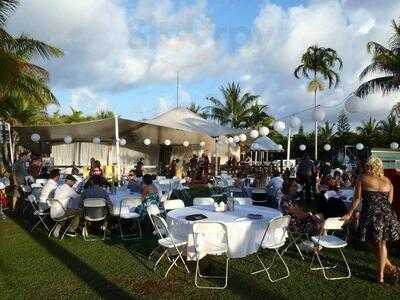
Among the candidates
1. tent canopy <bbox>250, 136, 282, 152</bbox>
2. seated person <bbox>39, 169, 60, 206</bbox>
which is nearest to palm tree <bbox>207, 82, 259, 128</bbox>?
tent canopy <bbox>250, 136, 282, 152</bbox>

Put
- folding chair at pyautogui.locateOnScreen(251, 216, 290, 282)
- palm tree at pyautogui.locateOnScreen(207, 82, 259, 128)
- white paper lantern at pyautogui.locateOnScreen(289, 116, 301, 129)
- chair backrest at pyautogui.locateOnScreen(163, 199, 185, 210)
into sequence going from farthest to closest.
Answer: palm tree at pyautogui.locateOnScreen(207, 82, 259, 128) → white paper lantern at pyautogui.locateOnScreen(289, 116, 301, 129) → chair backrest at pyautogui.locateOnScreen(163, 199, 185, 210) → folding chair at pyautogui.locateOnScreen(251, 216, 290, 282)

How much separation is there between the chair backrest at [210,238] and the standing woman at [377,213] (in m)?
1.61

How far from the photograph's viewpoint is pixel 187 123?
59.8 feet

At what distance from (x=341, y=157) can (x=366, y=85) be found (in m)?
10.6

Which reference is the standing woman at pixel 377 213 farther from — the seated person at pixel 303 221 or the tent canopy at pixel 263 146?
the tent canopy at pixel 263 146

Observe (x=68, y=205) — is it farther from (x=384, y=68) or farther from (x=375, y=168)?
(x=384, y=68)

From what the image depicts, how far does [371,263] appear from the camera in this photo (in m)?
6.77

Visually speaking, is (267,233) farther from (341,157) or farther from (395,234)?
(341,157)

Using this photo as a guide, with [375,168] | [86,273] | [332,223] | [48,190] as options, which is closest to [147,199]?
[48,190]

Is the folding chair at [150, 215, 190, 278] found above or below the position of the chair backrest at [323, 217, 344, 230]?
below

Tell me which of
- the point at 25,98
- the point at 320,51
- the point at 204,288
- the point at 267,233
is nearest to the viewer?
the point at 204,288

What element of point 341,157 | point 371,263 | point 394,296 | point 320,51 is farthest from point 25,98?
point 341,157

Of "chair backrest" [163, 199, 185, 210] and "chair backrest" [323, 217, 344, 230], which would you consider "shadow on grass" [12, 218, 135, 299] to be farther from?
"chair backrest" [323, 217, 344, 230]

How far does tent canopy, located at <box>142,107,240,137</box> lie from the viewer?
17.6 metres
